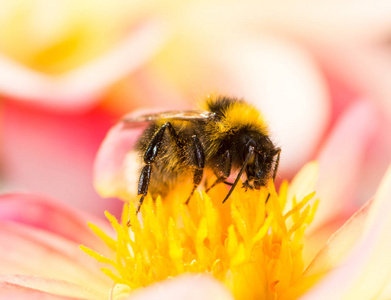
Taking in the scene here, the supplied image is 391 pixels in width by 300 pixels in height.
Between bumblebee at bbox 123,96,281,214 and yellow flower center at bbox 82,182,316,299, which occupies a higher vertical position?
bumblebee at bbox 123,96,281,214

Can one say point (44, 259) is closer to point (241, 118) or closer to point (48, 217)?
point (48, 217)

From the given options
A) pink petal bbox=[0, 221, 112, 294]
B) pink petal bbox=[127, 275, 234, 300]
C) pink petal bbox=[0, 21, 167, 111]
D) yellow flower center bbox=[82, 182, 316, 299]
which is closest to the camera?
pink petal bbox=[127, 275, 234, 300]

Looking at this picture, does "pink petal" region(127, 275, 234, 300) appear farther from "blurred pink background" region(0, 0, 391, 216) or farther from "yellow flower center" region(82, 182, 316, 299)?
"blurred pink background" region(0, 0, 391, 216)

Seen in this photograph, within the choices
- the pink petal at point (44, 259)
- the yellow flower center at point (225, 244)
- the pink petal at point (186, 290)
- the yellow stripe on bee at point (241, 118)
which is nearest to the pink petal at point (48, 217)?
the pink petal at point (44, 259)

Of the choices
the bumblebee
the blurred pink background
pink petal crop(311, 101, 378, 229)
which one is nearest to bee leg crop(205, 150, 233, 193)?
the bumblebee

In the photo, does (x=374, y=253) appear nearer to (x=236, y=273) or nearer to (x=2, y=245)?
(x=236, y=273)
